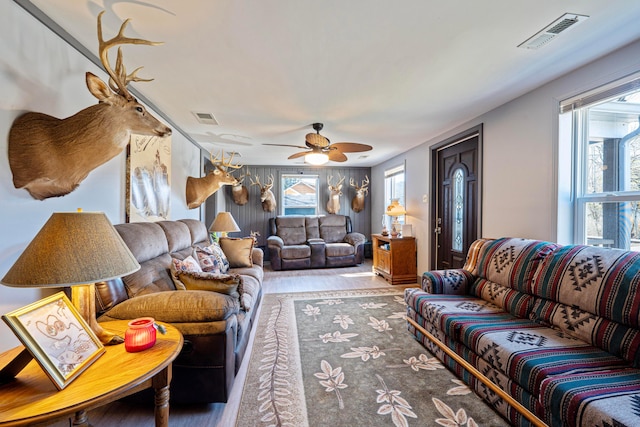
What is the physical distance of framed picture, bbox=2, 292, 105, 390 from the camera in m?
0.93

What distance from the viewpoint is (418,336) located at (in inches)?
102

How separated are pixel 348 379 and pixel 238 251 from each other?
2.29 metres

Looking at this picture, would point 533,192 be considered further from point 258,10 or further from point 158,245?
point 158,245

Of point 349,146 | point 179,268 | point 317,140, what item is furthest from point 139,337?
point 349,146

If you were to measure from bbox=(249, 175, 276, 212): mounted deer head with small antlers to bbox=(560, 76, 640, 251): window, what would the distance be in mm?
5377

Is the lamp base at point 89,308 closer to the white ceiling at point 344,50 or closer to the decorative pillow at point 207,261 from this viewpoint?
the white ceiling at point 344,50

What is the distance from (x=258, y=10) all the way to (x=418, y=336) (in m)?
2.89

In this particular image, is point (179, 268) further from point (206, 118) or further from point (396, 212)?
point (396, 212)

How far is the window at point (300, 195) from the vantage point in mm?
7039

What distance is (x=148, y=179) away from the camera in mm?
2789

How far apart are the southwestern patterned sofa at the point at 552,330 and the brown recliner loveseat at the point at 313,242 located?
3.48 m

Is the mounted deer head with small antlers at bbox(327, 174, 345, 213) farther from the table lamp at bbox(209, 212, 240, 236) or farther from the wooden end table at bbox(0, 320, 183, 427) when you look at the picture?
the wooden end table at bbox(0, 320, 183, 427)

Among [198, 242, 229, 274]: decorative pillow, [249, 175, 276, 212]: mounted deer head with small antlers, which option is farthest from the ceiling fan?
[249, 175, 276, 212]: mounted deer head with small antlers

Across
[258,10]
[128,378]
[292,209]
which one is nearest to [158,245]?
[128,378]
